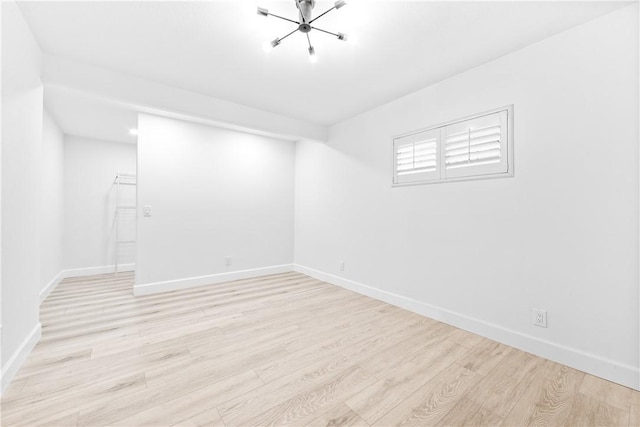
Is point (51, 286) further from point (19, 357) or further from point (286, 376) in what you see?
point (286, 376)

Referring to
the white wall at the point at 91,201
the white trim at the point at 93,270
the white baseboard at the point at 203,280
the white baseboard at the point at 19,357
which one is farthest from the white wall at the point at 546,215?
the white wall at the point at 91,201

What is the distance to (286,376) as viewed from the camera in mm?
1814

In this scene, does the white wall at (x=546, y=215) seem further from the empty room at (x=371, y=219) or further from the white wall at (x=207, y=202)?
the white wall at (x=207, y=202)

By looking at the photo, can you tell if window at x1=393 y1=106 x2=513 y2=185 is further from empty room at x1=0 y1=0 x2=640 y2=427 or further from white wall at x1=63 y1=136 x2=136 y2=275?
white wall at x1=63 y1=136 x2=136 y2=275

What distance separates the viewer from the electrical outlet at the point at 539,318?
209cm

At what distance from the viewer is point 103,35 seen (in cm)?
211

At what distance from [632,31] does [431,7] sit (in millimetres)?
1324

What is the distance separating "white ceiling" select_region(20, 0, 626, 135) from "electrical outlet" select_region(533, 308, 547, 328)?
216 centimetres

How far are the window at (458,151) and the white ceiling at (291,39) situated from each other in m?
0.53

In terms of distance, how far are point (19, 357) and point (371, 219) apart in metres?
3.37

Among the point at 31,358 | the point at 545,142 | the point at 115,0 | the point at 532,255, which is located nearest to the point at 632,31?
the point at 545,142

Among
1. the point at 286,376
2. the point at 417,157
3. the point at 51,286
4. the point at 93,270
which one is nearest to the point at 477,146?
the point at 417,157

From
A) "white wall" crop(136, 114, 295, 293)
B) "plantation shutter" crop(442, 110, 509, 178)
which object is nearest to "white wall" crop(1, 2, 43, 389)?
"white wall" crop(136, 114, 295, 293)

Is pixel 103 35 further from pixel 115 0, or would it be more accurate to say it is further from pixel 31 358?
pixel 31 358
